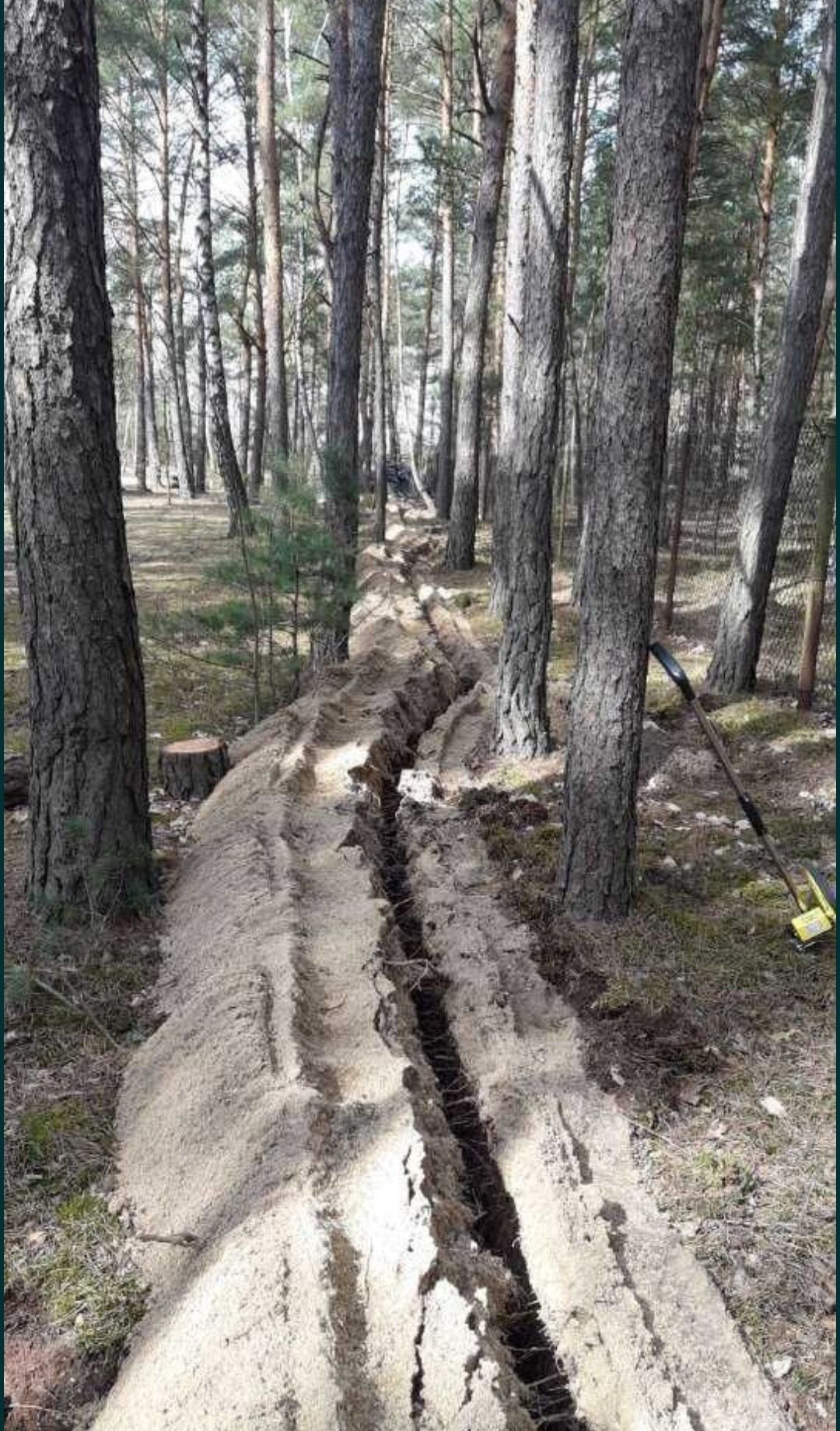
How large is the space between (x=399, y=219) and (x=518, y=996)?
2644 cm

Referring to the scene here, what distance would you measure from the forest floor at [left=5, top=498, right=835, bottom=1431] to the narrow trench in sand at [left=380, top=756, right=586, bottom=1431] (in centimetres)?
1

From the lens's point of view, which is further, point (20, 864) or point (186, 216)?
point (186, 216)

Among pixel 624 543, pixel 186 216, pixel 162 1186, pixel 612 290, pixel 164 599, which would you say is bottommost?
pixel 162 1186

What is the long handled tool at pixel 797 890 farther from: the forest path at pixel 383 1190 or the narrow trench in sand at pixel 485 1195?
the narrow trench in sand at pixel 485 1195

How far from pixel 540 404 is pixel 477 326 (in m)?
8.50

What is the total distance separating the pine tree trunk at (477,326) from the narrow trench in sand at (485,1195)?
10.7 metres

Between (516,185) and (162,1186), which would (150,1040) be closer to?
(162,1186)

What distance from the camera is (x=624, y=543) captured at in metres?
4.25

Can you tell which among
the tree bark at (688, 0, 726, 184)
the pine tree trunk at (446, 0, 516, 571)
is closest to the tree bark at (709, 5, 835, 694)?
the tree bark at (688, 0, 726, 184)

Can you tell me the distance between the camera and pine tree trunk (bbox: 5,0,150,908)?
3.78m

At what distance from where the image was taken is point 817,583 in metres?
7.45

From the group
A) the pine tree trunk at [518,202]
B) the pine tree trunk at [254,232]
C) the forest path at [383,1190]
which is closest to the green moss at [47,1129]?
the forest path at [383,1190]

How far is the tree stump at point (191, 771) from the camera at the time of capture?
6.06 meters

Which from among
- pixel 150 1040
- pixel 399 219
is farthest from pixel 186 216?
pixel 150 1040
